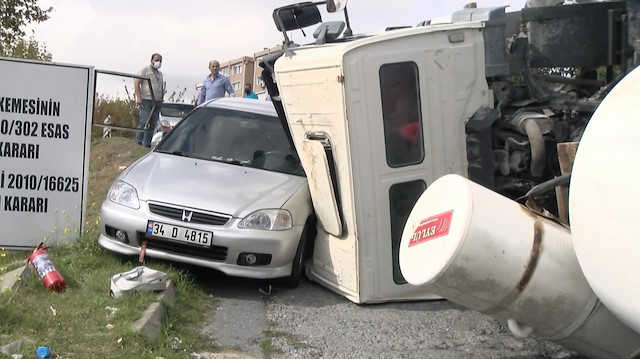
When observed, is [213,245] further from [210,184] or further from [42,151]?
[42,151]

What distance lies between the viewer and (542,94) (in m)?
6.03

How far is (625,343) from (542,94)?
2447mm

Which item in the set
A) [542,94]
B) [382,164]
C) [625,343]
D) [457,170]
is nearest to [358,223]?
[382,164]

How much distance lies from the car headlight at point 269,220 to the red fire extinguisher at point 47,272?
4.95 feet

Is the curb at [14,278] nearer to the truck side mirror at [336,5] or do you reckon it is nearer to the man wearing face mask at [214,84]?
the truck side mirror at [336,5]

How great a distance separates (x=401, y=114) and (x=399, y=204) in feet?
2.34

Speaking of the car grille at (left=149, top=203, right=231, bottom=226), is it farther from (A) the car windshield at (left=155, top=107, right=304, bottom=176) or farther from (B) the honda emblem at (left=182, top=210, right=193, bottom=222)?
(A) the car windshield at (left=155, top=107, right=304, bottom=176)

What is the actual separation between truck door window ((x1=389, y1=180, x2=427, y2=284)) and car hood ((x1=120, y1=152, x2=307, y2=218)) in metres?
1.10

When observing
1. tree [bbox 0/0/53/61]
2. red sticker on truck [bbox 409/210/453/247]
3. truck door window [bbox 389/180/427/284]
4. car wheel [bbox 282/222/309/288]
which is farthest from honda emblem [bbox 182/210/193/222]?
tree [bbox 0/0/53/61]

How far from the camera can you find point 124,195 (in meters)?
6.78

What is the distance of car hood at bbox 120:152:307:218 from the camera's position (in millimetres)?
6605

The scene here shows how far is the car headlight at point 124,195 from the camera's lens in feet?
21.9

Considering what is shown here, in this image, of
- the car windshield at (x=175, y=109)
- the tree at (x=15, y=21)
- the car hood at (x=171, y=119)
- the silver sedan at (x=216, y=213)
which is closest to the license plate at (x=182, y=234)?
the silver sedan at (x=216, y=213)

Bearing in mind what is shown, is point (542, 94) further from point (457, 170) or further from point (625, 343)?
point (625, 343)
